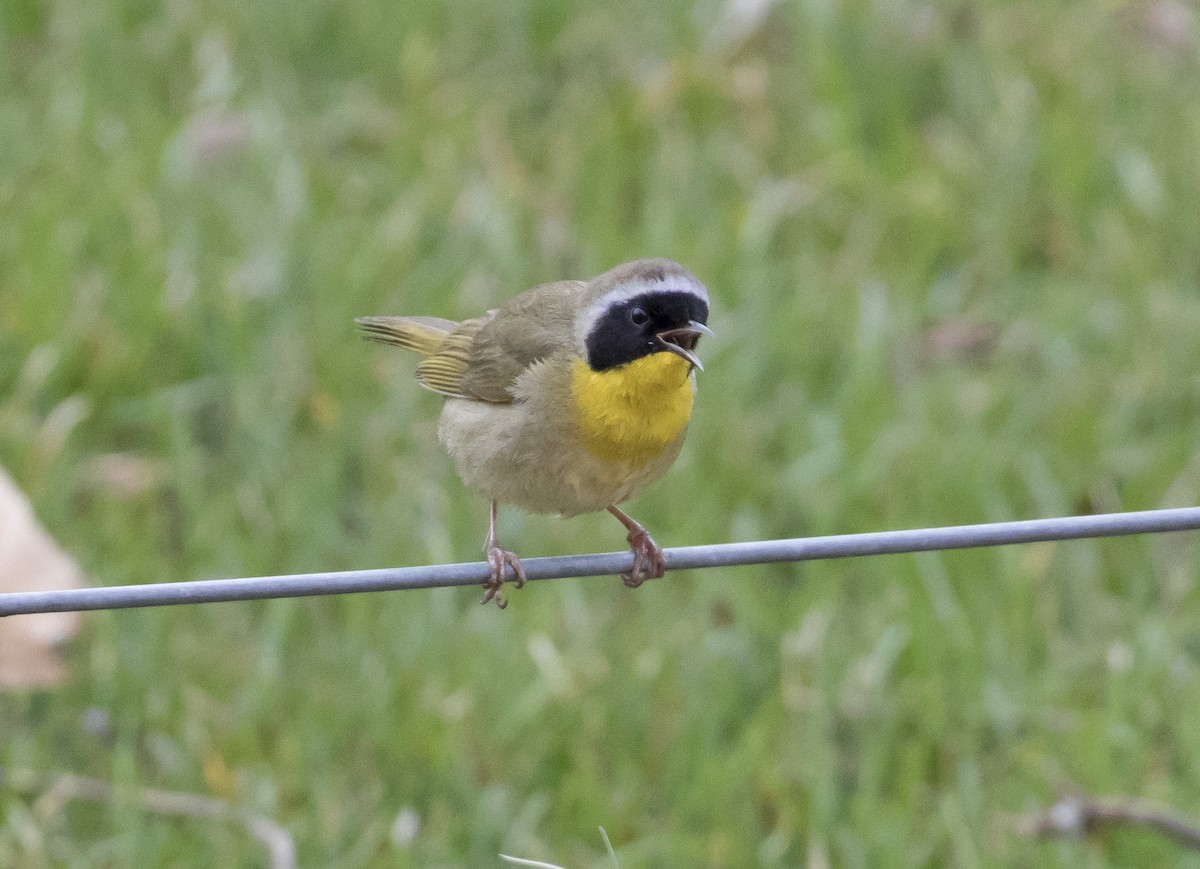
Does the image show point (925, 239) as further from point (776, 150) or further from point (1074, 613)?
point (1074, 613)

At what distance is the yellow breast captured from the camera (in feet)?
11.7

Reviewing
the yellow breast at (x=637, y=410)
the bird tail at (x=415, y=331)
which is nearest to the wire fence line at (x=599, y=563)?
the yellow breast at (x=637, y=410)

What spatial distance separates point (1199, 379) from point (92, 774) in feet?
11.1

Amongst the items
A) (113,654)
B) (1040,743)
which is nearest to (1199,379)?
(1040,743)

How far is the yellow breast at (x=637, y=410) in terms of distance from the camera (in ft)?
11.7

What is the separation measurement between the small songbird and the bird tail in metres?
0.42

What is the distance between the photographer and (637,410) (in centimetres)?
358

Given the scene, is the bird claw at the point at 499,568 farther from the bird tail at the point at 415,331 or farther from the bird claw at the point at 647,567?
the bird tail at the point at 415,331

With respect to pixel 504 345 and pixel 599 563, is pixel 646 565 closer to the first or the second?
pixel 504 345

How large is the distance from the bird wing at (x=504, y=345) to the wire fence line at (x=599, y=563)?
95 cm

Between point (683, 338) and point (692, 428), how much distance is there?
1618 millimetres

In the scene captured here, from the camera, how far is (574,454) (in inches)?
143

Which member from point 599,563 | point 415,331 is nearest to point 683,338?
point 599,563

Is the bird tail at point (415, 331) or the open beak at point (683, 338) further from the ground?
the bird tail at point (415, 331)
